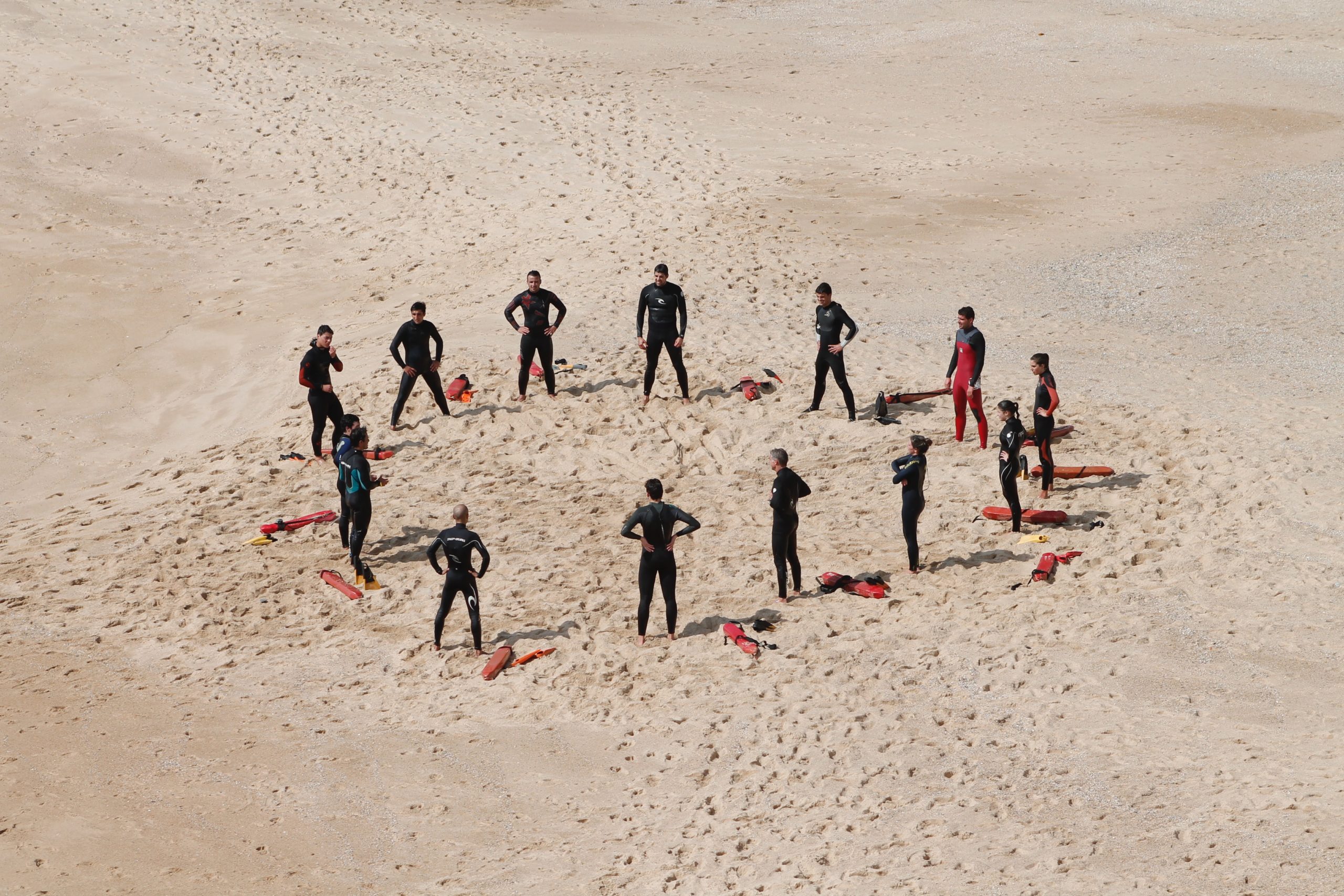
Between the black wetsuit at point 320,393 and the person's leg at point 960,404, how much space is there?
8.24m

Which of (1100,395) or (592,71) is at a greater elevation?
(592,71)

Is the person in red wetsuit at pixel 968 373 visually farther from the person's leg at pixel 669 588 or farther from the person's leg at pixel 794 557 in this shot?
the person's leg at pixel 669 588

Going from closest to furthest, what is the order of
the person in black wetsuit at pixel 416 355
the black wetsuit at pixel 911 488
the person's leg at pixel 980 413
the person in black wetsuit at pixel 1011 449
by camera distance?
the black wetsuit at pixel 911 488, the person in black wetsuit at pixel 1011 449, the person's leg at pixel 980 413, the person in black wetsuit at pixel 416 355

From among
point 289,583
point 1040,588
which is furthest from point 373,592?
point 1040,588

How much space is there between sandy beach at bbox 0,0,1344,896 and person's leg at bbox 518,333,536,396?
464mm

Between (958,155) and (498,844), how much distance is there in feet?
70.0

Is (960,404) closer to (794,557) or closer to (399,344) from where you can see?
(794,557)

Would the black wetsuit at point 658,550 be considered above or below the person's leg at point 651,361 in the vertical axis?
below

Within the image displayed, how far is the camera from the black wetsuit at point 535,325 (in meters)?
17.9

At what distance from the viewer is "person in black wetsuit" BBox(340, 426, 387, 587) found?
14203mm

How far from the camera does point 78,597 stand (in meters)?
14.4

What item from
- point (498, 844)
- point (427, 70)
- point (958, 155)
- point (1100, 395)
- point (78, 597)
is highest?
point (427, 70)

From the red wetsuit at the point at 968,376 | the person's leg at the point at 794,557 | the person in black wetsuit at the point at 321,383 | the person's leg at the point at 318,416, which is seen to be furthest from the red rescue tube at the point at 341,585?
the red wetsuit at the point at 968,376

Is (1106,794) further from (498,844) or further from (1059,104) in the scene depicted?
(1059,104)
